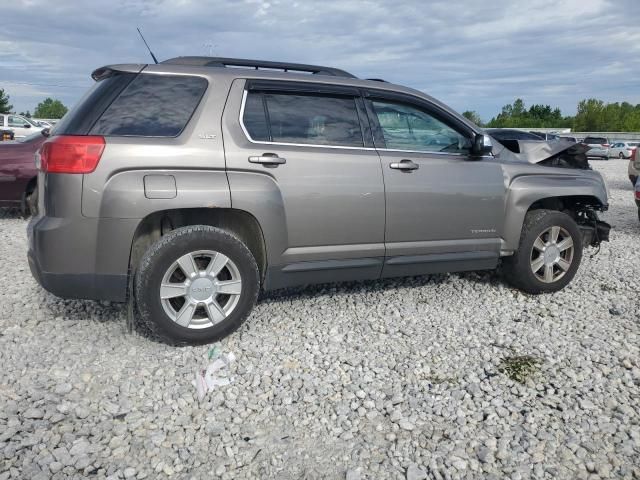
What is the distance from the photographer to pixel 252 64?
4273mm

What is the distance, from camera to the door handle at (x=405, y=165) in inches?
173

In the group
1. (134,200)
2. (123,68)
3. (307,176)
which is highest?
(123,68)

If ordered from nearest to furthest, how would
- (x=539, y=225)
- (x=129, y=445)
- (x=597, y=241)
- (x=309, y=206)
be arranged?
(x=129, y=445) < (x=309, y=206) < (x=539, y=225) < (x=597, y=241)

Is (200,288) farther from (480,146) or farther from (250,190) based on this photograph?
(480,146)

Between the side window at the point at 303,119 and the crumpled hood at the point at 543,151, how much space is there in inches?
56.5

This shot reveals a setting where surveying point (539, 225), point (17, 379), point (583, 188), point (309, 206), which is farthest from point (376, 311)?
point (17, 379)

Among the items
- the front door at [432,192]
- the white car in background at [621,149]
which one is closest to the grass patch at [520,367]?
the front door at [432,192]

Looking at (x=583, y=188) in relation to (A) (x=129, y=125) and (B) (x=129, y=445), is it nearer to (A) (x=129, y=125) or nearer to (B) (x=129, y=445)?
(A) (x=129, y=125)

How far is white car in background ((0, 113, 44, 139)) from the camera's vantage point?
997 inches

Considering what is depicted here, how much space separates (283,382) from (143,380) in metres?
0.86

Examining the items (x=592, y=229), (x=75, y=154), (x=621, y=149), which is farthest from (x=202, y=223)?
(x=621, y=149)

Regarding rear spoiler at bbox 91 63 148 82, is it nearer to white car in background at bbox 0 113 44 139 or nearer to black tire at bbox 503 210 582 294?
black tire at bbox 503 210 582 294

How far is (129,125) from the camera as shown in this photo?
12.1 feet

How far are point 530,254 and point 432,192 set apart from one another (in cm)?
125
